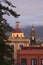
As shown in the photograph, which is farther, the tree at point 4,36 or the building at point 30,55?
the building at point 30,55

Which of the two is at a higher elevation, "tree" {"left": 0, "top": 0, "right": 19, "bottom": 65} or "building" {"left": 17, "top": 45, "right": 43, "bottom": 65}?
"tree" {"left": 0, "top": 0, "right": 19, "bottom": 65}

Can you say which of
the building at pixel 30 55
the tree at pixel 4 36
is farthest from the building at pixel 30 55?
the tree at pixel 4 36

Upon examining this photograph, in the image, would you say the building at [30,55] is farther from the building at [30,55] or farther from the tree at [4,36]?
the tree at [4,36]

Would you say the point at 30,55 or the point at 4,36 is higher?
the point at 4,36

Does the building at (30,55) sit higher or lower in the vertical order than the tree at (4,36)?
lower

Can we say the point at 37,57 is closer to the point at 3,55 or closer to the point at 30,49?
the point at 30,49

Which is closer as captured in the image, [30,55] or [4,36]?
[4,36]

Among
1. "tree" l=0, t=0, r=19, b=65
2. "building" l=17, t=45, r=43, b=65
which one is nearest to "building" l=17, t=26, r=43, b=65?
"building" l=17, t=45, r=43, b=65

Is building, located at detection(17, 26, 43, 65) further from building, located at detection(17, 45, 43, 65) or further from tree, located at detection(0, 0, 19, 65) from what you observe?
tree, located at detection(0, 0, 19, 65)

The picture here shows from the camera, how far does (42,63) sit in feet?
206

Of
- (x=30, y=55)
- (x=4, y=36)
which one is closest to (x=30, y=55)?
(x=30, y=55)

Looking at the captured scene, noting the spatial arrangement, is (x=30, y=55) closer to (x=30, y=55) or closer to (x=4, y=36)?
(x=30, y=55)

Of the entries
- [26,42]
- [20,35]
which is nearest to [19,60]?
[26,42]

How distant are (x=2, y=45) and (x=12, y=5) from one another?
6.56 feet
